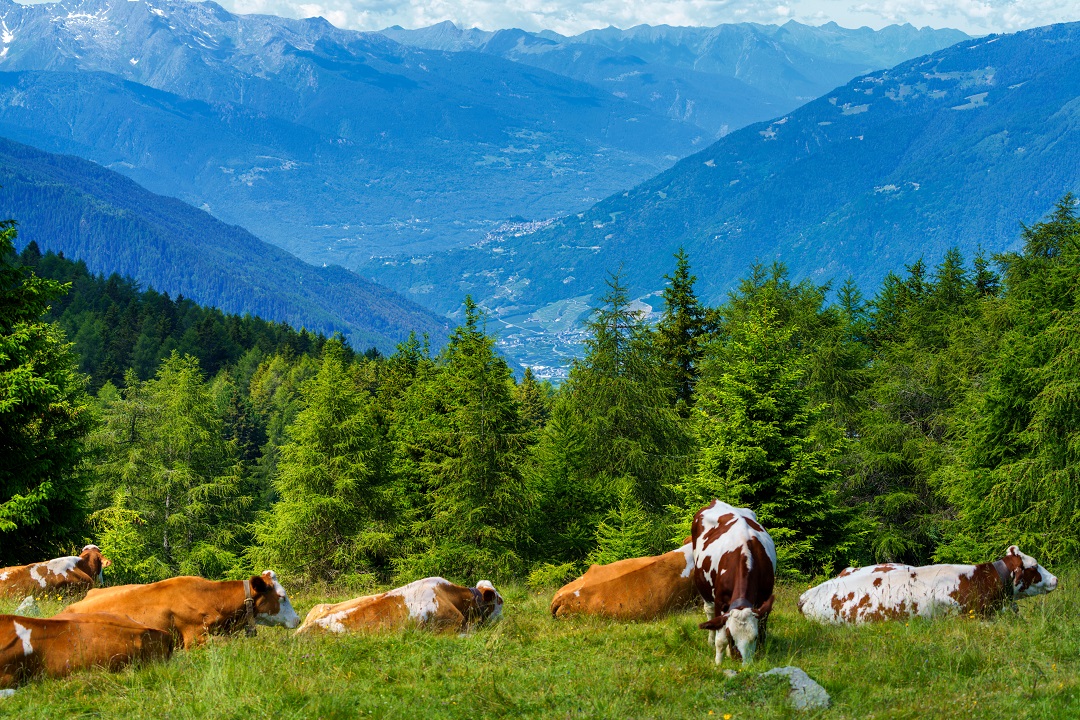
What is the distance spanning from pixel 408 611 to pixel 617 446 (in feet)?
47.9

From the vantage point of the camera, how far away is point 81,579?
1639 centimetres

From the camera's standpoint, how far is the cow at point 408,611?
466 inches

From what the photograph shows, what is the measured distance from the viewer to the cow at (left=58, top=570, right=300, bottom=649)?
1082 cm

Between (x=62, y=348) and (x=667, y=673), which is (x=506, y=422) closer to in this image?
(x=62, y=348)

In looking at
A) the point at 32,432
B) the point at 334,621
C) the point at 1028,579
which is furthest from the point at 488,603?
the point at 32,432

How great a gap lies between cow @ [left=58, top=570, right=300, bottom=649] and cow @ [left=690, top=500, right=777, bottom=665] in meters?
5.96

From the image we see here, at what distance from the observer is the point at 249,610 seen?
1142 centimetres

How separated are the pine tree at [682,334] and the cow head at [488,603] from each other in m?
20.8

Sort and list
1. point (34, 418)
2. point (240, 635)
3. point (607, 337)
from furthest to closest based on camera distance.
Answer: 1. point (607, 337)
2. point (34, 418)
3. point (240, 635)

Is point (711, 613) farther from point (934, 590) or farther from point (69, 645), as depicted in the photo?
point (69, 645)

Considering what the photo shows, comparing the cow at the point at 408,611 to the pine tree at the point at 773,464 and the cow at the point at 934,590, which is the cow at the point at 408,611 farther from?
the pine tree at the point at 773,464

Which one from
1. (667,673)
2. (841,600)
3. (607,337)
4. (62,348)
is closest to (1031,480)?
(841,600)

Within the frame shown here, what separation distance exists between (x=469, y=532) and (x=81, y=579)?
1092 cm

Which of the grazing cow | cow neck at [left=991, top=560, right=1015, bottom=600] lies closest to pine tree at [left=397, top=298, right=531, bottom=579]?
cow neck at [left=991, top=560, right=1015, bottom=600]
